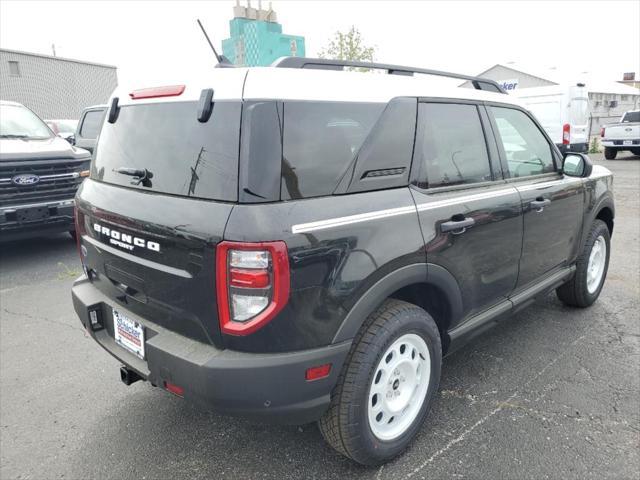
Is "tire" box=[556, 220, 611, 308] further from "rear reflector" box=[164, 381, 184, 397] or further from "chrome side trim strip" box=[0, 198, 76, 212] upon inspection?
"chrome side trim strip" box=[0, 198, 76, 212]

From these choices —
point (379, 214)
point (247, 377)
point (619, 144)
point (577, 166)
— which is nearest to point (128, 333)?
point (247, 377)

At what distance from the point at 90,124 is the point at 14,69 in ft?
75.1

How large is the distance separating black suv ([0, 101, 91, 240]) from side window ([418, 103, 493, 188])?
506cm

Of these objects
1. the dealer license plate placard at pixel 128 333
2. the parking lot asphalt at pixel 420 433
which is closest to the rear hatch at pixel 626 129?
the parking lot asphalt at pixel 420 433

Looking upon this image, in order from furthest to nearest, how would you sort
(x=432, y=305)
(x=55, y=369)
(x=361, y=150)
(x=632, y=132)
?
(x=632, y=132)
(x=55, y=369)
(x=432, y=305)
(x=361, y=150)

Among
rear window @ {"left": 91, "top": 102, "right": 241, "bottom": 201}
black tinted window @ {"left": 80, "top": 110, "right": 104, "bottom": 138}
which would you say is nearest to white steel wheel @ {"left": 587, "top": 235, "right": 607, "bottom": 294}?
rear window @ {"left": 91, "top": 102, "right": 241, "bottom": 201}

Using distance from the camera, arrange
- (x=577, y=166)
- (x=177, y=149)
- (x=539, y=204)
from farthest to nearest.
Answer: (x=577, y=166), (x=539, y=204), (x=177, y=149)

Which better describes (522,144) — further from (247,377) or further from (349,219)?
(247,377)

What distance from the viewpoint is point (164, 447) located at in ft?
8.31

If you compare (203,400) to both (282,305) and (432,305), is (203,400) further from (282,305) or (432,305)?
(432,305)

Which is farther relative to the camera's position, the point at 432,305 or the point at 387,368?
the point at 432,305

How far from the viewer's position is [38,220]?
5723mm

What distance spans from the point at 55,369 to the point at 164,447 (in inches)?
53.4

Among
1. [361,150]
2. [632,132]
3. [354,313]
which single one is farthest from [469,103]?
[632,132]
